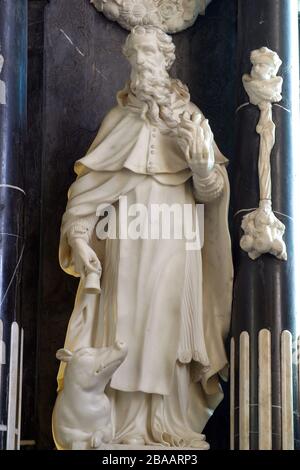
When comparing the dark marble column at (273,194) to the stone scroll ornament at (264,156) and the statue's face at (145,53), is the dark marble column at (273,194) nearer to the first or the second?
the stone scroll ornament at (264,156)

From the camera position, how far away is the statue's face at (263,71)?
10.2m

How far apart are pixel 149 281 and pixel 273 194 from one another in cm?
88

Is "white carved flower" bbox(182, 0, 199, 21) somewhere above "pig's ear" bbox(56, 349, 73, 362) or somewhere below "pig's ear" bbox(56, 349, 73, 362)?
above

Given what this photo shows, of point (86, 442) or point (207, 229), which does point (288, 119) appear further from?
point (86, 442)

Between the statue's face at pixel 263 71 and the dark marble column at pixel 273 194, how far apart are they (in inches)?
2.9

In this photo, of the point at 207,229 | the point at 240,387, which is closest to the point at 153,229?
the point at 207,229

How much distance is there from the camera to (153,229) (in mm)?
9938

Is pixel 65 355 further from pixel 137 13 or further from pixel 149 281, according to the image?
pixel 137 13

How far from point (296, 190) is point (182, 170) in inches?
26.4

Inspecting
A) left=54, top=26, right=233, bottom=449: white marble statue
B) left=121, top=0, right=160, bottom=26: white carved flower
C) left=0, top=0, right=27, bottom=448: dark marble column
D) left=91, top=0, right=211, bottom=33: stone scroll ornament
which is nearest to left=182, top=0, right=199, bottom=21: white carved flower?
left=91, top=0, right=211, bottom=33: stone scroll ornament

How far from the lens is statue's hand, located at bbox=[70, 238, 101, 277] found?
981cm

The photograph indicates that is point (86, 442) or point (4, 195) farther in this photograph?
point (4, 195)

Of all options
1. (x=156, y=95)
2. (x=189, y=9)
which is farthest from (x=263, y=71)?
(x=189, y=9)

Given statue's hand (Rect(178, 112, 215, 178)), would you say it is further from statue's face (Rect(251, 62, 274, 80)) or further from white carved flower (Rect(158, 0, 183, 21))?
white carved flower (Rect(158, 0, 183, 21))
